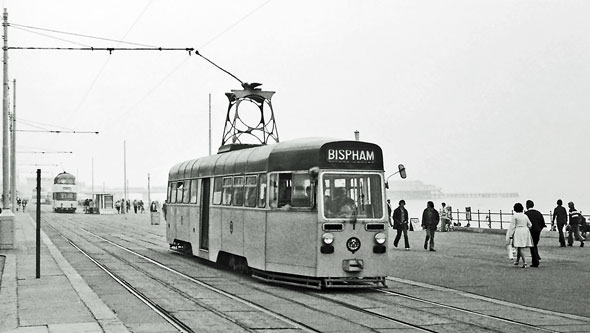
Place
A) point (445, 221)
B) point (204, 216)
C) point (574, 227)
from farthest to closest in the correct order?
point (445, 221), point (574, 227), point (204, 216)

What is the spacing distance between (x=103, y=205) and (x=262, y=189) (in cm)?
7705

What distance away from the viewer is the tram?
88500 millimetres

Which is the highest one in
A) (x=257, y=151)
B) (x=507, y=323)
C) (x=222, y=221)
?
(x=257, y=151)

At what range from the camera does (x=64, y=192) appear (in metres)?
89.8

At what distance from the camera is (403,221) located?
93.2 ft

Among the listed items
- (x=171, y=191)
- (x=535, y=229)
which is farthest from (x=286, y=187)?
(x=171, y=191)

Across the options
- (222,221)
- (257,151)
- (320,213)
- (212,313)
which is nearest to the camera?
(212,313)

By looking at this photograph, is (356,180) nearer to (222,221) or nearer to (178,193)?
(222,221)

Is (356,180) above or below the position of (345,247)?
above

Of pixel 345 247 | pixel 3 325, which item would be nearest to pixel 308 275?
pixel 345 247

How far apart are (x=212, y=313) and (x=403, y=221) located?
16.7 m

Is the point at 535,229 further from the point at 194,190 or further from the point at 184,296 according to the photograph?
the point at 184,296

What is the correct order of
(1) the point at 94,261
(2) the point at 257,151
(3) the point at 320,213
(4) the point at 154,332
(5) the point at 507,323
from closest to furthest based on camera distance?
(4) the point at 154,332 → (5) the point at 507,323 → (3) the point at 320,213 → (2) the point at 257,151 → (1) the point at 94,261

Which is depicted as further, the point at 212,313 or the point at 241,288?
the point at 241,288
